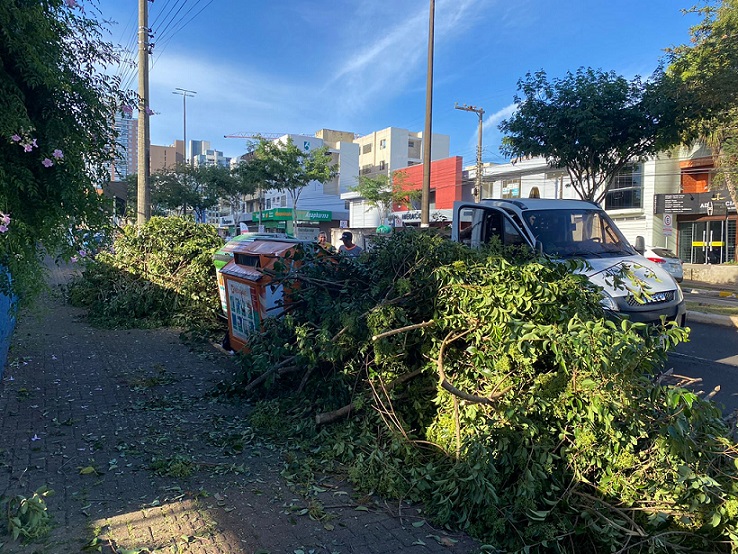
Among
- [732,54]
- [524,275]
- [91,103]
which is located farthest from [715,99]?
[91,103]

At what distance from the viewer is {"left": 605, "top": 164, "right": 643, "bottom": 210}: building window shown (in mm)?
30812

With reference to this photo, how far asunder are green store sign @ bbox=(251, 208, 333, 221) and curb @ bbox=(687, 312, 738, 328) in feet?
166

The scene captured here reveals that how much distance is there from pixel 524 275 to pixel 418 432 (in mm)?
1442

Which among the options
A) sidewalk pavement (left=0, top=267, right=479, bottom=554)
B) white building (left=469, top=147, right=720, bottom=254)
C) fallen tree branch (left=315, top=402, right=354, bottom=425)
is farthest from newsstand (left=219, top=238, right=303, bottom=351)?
white building (left=469, top=147, right=720, bottom=254)

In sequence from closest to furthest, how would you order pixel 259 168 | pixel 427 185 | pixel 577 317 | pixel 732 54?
pixel 577 317 → pixel 732 54 → pixel 427 185 → pixel 259 168

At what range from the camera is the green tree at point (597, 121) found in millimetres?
12648

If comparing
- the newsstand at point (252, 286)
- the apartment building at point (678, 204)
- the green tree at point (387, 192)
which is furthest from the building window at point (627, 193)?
the newsstand at point (252, 286)

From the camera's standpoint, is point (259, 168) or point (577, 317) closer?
point (577, 317)

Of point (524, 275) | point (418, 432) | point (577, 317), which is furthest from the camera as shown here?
point (418, 432)

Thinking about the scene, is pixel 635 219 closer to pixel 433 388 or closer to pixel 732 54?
pixel 732 54

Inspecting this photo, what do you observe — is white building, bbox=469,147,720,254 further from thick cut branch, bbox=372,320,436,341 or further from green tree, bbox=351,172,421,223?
thick cut branch, bbox=372,320,436,341

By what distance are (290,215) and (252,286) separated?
53.6 m

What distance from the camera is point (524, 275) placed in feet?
12.8

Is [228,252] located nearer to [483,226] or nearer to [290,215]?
[483,226]
